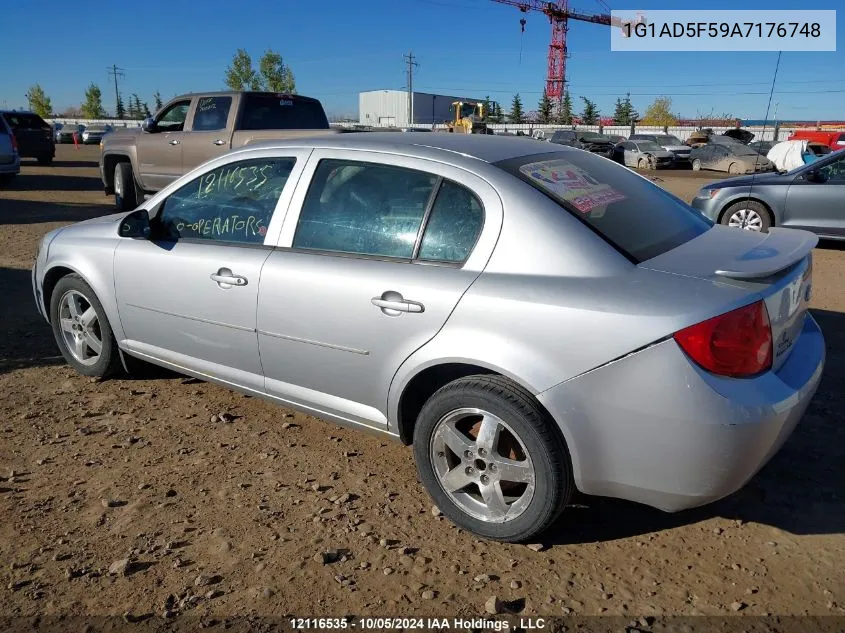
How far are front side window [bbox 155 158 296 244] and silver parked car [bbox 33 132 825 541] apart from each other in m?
0.01

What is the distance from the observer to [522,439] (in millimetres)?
2729

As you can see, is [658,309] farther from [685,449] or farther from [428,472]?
[428,472]

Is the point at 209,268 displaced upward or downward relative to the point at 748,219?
upward

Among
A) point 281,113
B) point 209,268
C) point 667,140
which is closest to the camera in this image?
point 209,268

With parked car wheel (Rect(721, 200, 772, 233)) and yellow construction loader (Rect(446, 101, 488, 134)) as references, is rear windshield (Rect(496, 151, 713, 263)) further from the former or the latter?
yellow construction loader (Rect(446, 101, 488, 134))

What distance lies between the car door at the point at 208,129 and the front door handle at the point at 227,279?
7.09 metres

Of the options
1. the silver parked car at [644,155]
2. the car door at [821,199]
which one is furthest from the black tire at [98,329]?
the silver parked car at [644,155]

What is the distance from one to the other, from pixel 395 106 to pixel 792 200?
222ft

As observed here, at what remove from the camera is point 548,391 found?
104 inches

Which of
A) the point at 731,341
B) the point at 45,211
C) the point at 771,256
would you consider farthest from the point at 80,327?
the point at 45,211

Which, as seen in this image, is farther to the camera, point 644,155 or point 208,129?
point 644,155

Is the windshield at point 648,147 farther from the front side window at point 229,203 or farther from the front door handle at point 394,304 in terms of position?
the front door handle at point 394,304

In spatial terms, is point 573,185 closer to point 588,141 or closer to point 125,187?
point 125,187

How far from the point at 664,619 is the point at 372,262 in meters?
1.85
